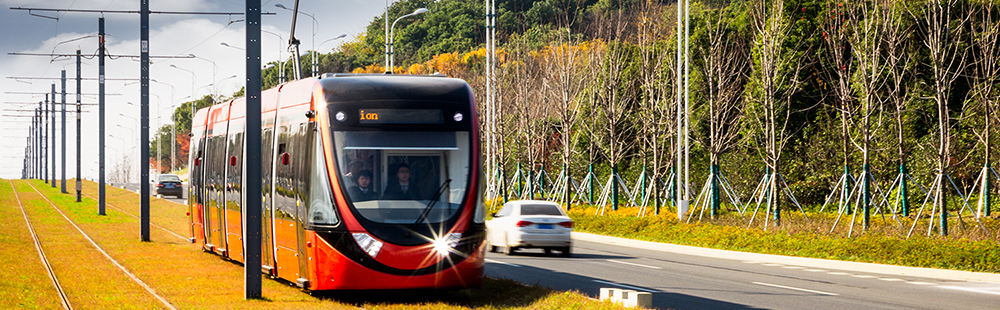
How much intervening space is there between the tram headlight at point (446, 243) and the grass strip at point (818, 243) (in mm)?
12151

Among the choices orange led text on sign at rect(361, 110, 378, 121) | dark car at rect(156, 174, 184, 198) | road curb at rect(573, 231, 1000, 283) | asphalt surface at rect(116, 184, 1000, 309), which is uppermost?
orange led text on sign at rect(361, 110, 378, 121)

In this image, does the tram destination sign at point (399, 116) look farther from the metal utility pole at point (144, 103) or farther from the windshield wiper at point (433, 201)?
the metal utility pole at point (144, 103)

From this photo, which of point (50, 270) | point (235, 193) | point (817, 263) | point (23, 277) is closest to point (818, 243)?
point (817, 263)

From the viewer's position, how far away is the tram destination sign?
1348 cm

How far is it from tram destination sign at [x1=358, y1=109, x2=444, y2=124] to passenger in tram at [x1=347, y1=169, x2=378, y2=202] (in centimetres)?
77

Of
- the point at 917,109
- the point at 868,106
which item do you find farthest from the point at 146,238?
the point at 917,109

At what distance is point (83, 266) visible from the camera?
62.3ft

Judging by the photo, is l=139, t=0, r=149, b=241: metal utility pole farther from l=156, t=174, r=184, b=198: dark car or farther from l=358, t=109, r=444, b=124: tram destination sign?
l=156, t=174, r=184, b=198: dark car

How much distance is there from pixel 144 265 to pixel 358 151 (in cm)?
800

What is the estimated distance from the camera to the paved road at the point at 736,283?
14.7 meters

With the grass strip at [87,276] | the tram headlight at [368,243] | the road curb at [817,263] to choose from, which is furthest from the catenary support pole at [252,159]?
the road curb at [817,263]

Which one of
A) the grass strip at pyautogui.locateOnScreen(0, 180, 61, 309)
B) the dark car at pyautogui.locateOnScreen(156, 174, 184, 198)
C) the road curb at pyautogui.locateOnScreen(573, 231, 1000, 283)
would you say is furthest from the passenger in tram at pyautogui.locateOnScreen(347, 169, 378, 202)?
the dark car at pyautogui.locateOnScreen(156, 174, 184, 198)

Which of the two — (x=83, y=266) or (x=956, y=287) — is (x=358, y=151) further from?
(x=956, y=287)

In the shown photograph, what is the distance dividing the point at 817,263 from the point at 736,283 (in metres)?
5.79
